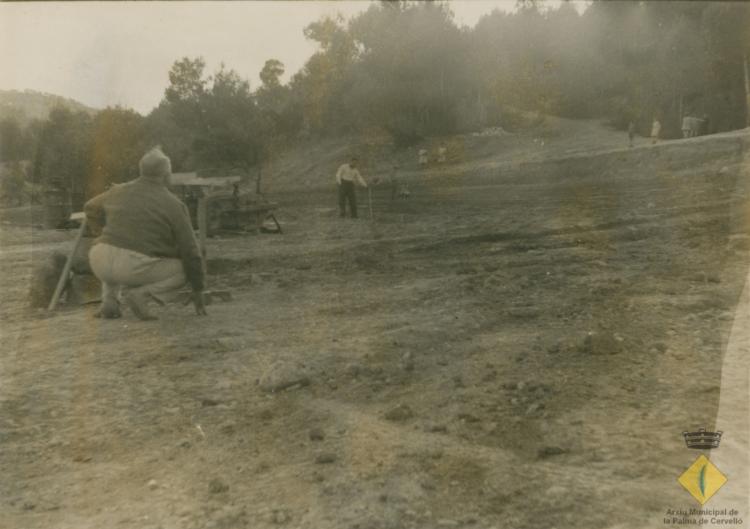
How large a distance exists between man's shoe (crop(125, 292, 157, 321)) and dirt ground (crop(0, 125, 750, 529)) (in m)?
0.10

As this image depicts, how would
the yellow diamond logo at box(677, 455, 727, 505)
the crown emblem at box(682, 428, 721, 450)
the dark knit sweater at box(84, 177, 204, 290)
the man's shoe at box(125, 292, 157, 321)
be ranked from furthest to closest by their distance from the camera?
the man's shoe at box(125, 292, 157, 321), the dark knit sweater at box(84, 177, 204, 290), the crown emblem at box(682, 428, 721, 450), the yellow diamond logo at box(677, 455, 727, 505)

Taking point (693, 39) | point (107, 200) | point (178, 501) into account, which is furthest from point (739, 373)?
point (693, 39)

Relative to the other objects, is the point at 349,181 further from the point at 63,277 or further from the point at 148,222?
the point at 148,222

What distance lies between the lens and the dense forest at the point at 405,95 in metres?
27.8

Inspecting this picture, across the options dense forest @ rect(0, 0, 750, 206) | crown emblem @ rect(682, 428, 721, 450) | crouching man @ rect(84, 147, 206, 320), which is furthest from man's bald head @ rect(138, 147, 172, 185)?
dense forest @ rect(0, 0, 750, 206)

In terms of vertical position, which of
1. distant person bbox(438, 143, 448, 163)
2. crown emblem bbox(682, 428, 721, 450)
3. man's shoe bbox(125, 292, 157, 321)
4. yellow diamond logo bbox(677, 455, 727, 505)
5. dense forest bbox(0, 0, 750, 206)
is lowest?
yellow diamond logo bbox(677, 455, 727, 505)

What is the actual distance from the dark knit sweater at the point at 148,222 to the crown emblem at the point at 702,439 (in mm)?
3760

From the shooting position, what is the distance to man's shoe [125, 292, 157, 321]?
6102 millimetres

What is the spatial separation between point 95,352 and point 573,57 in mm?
34294

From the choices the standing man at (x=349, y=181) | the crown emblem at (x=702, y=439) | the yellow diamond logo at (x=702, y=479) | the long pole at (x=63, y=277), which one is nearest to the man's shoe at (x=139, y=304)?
the long pole at (x=63, y=277)

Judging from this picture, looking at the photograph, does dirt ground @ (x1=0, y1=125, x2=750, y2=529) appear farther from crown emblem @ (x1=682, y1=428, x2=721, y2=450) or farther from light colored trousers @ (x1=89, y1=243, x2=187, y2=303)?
light colored trousers @ (x1=89, y1=243, x2=187, y2=303)

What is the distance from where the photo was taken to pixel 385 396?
173 inches

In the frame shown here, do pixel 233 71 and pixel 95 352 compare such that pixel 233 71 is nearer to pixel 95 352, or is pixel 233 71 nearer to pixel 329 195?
pixel 329 195

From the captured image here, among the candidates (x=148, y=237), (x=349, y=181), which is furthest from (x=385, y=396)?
→ (x=349, y=181)
